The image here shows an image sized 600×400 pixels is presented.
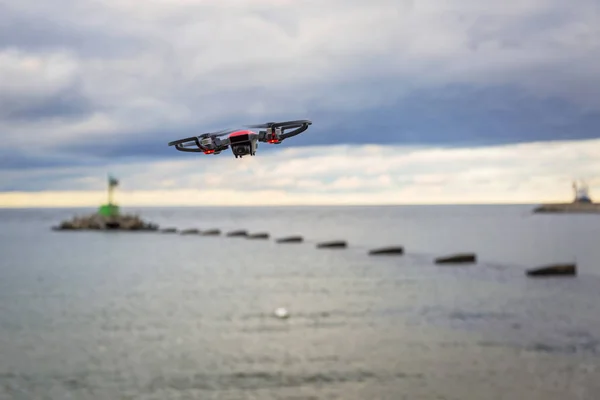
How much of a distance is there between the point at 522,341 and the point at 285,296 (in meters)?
37.8

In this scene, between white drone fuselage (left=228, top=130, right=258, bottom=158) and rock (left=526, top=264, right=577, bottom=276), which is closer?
white drone fuselage (left=228, top=130, right=258, bottom=158)

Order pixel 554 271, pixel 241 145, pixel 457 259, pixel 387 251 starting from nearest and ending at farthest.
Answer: pixel 241 145 < pixel 554 271 < pixel 457 259 < pixel 387 251

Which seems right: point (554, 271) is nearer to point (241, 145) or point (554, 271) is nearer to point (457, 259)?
point (457, 259)

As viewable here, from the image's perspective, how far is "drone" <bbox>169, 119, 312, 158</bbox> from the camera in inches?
132

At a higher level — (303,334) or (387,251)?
(387,251)

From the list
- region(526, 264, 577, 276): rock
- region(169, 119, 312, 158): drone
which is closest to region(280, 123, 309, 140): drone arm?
region(169, 119, 312, 158): drone

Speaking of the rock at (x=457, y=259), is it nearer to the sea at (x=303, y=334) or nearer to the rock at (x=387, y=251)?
the sea at (x=303, y=334)

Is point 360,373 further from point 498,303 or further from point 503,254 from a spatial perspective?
point 503,254

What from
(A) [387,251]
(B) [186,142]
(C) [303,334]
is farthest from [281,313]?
(A) [387,251]

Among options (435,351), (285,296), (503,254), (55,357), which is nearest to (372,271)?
(285,296)

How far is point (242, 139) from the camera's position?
3418 mm

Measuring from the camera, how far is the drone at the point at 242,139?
3.36 metres

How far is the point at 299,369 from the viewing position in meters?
51.2

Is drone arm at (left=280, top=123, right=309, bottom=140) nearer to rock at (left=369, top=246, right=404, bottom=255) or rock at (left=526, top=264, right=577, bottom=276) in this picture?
rock at (left=526, top=264, right=577, bottom=276)
